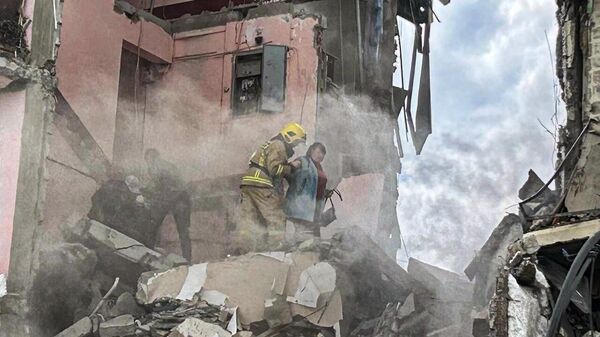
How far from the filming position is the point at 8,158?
14.6 meters

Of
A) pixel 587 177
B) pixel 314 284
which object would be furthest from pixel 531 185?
pixel 314 284

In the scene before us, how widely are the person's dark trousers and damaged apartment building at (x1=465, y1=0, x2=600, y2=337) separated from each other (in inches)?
206

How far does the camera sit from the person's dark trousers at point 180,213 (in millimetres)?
16734

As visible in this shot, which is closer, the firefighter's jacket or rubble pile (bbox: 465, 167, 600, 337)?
rubble pile (bbox: 465, 167, 600, 337)

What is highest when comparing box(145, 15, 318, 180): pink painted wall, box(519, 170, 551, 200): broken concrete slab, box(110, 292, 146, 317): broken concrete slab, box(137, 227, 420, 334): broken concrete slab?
box(145, 15, 318, 180): pink painted wall

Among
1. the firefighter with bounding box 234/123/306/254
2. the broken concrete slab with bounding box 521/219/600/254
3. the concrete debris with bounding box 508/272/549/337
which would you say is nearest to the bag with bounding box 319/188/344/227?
the firefighter with bounding box 234/123/306/254

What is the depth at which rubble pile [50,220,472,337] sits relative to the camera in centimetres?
1344

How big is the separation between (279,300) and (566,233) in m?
4.62

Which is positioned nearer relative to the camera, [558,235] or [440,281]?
[558,235]

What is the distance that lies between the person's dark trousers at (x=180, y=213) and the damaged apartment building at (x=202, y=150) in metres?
0.13

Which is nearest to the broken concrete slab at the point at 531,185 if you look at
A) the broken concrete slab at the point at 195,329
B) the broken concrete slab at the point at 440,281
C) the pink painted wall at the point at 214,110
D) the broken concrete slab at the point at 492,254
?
the broken concrete slab at the point at 492,254

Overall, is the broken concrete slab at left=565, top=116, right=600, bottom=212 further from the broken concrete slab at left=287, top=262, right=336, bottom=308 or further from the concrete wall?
the concrete wall

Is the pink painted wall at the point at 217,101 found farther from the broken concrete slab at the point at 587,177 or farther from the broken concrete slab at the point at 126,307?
the broken concrete slab at the point at 587,177

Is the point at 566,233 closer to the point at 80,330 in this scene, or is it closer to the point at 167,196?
the point at 80,330
